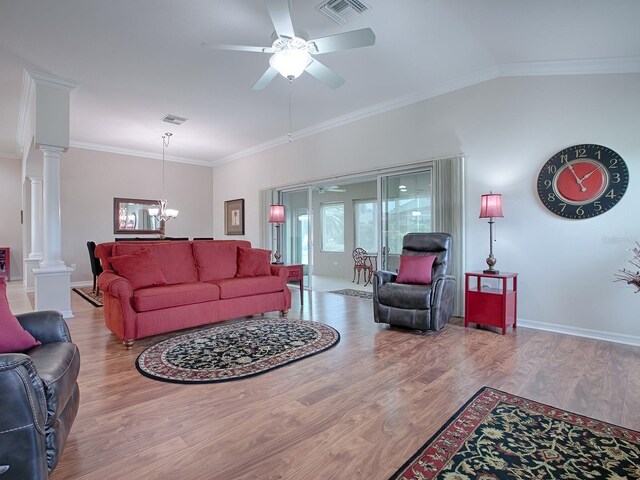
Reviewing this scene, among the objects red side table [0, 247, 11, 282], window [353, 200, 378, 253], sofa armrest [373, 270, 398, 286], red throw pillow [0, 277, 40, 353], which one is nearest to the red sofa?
sofa armrest [373, 270, 398, 286]

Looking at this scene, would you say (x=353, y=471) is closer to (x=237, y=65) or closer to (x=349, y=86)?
(x=237, y=65)

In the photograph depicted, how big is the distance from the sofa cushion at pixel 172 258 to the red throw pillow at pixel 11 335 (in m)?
2.15

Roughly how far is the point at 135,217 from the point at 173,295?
17.7ft

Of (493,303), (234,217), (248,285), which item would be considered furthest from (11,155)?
(493,303)

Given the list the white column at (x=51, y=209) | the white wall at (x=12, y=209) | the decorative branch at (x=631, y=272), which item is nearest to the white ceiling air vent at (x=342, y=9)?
the decorative branch at (x=631, y=272)

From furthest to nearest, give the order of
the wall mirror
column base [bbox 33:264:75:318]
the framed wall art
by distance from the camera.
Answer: the framed wall art < the wall mirror < column base [bbox 33:264:75:318]

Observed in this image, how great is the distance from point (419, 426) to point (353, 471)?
21.4 inches

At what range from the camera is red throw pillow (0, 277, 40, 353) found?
1.63 meters

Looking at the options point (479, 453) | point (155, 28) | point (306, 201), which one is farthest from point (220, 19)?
point (306, 201)

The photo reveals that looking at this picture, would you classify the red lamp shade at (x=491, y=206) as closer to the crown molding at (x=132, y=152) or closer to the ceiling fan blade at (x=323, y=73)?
the ceiling fan blade at (x=323, y=73)

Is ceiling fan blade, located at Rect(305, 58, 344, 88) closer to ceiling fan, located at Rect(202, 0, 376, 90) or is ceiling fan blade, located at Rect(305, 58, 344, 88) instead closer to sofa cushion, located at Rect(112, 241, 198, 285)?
ceiling fan, located at Rect(202, 0, 376, 90)

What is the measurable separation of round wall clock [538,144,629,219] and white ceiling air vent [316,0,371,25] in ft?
8.52

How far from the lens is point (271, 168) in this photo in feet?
24.5

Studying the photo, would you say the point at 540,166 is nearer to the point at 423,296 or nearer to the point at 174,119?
the point at 423,296
